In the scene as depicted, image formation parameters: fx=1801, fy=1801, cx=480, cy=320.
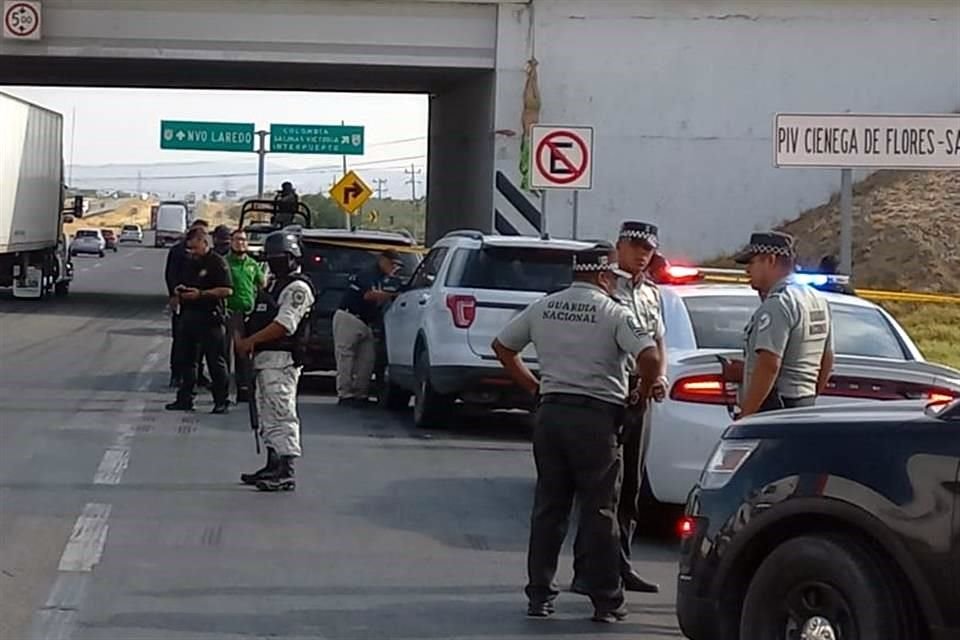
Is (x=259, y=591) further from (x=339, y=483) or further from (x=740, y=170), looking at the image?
(x=740, y=170)

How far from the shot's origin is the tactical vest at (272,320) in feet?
41.6

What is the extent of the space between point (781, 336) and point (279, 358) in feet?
16.4

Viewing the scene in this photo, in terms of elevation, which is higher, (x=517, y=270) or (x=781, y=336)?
(x=517, y=270)

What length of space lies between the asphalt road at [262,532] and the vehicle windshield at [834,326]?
4.70 feet

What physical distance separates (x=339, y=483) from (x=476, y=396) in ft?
10.9

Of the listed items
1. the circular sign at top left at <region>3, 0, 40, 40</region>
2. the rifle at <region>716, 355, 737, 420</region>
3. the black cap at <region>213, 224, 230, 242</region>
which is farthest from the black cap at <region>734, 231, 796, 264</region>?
the circular sign at top left at <region>3, 0, 40, 40</region>

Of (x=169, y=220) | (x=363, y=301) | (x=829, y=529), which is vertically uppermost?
(x=169, y=220)

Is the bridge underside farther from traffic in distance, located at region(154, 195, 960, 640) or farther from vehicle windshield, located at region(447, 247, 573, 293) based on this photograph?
traffic in distance, located at region(154, 195, 960, 640)

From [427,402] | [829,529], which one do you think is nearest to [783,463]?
[829,529]

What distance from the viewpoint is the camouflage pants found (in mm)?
12656

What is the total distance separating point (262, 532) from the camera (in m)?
11.0

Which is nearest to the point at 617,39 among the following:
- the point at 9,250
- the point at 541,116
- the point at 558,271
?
the point at 541,116

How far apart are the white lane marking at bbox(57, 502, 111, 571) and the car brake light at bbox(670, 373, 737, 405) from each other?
3.46m

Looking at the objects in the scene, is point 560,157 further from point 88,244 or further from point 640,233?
point 88,244
